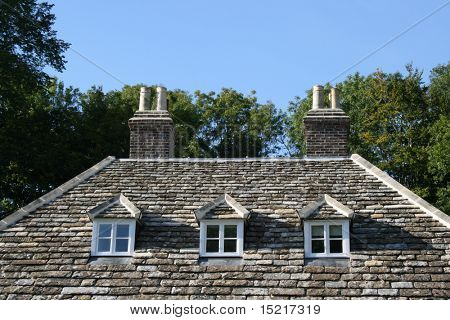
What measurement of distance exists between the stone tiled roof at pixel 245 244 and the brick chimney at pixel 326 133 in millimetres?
659

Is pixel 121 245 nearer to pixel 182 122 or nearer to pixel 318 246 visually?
pixel 318 246

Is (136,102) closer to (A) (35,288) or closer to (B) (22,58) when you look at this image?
(B) (22,58)

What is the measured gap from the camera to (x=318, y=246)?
49.9 ft

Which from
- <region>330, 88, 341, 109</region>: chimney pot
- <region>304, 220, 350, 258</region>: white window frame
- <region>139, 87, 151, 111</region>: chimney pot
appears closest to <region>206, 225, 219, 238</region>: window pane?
<region>304, 220, 350, 258</region>: white window frame

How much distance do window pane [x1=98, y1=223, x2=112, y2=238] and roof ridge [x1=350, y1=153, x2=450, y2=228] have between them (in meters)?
6.57

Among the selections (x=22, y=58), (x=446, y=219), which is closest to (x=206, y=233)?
(x=446, y=219)

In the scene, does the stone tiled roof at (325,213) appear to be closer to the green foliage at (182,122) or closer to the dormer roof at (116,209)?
the dormer roof at (116,209)

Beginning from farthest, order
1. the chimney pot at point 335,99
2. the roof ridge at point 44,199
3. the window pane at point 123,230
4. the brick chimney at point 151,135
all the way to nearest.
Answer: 1. the chimney pot at point 335,99
2. the brick chimney at point 151,135
3. the roof ridge at point 44,199
4. the window pane at point 123,230

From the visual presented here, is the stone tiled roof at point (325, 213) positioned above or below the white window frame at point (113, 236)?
above

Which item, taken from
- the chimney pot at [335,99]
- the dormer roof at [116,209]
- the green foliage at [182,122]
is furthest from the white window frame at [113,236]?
the green foliage at [182,122]

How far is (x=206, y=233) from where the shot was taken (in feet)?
50.9

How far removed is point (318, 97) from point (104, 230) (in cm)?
709

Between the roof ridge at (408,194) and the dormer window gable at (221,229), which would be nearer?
the dormer window gable at (221,229)

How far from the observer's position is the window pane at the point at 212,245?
1533cm
